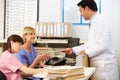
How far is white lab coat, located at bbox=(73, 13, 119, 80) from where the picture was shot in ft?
8.23

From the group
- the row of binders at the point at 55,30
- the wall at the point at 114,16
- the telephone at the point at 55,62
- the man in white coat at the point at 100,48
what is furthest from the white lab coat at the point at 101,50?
the wall at the point at 114,16

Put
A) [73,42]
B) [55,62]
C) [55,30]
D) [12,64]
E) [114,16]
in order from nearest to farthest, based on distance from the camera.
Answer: [12,64], [55,62], [73,42], [55,30], [114,16]

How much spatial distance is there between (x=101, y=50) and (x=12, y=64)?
40.6 inches

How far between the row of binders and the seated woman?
1764mm

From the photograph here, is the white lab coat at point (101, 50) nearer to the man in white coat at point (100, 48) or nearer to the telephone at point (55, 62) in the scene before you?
the man in white coat at point (100, 48)

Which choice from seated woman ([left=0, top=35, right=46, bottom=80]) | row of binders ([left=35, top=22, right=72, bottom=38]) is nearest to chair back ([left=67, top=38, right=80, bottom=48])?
row of binders ([left=35, top=22, right=72, bottom=38])

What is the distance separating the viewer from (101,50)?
8.23ft

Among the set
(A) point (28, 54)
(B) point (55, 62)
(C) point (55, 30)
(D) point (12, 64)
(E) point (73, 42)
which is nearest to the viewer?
(D) point (12, 64)

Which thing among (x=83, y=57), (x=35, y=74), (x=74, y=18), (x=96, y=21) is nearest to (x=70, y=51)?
(x=83, y=57)

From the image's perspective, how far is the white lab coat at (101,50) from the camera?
251 centimetres

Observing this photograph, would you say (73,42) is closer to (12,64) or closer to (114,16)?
(114,16)

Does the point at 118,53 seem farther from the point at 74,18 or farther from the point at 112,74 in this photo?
the point at 112,74

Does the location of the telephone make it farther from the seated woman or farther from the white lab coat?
the seated woman

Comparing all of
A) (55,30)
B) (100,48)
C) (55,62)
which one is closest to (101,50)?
(100,48)
